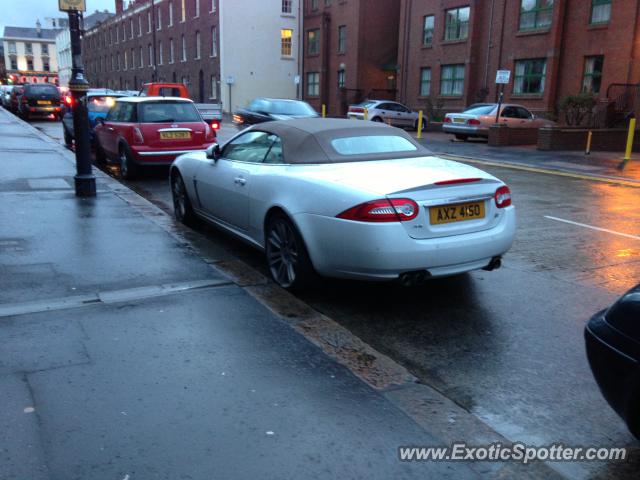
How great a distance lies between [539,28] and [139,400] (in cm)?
3036

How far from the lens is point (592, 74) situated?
2700cm

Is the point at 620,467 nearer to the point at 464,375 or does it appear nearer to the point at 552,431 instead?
the point at 552,431

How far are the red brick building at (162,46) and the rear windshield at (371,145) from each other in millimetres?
45633

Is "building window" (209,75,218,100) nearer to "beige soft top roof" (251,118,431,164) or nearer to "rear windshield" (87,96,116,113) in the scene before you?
"rear windshield" (87,96,116,113)

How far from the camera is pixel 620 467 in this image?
279cm

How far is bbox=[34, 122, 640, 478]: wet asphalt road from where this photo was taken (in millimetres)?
3242

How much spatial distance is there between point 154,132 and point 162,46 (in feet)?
180

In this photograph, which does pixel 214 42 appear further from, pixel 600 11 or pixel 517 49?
pixel 600 11

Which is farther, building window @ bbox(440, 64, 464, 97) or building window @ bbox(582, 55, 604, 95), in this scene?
building window @ bbox(440, 64, 464, 97)

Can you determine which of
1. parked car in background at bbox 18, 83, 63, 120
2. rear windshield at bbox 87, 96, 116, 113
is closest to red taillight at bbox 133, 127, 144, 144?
rear windshield at bbox 87, 96, 116, 113

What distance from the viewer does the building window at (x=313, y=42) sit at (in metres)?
46.8

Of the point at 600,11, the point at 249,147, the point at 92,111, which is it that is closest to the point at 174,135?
the point at 249,147

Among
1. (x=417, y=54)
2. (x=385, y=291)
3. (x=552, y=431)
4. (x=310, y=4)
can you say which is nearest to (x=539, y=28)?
(x=417, y=54)

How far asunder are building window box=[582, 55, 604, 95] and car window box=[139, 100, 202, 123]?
20861 millimetres
